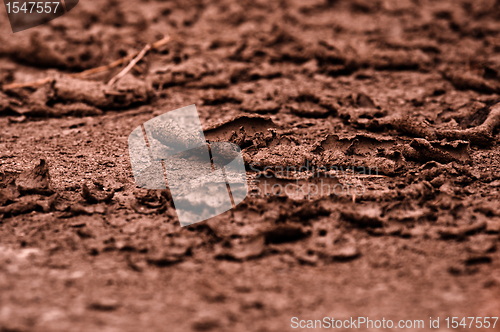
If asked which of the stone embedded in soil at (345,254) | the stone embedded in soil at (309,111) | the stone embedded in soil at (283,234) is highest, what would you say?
the stone embedded in soil at (309,111)

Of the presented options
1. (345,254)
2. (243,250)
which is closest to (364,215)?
(345,254)

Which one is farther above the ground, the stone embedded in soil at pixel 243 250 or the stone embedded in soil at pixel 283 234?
the stone embedded in soil at pixel 283 234

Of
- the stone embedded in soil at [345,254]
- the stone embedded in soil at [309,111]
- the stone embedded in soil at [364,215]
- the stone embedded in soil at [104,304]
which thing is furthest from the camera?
the stone embedded in soil at [309,111]

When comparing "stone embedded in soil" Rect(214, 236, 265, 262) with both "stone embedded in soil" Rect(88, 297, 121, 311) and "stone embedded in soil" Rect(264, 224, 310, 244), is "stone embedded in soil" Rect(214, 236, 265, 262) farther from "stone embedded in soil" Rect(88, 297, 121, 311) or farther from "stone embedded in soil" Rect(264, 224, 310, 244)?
Answer: "stone embedded in soil" Rect(88, 297, 121, 311)

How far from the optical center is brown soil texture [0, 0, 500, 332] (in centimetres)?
94

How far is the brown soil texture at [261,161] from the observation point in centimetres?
94

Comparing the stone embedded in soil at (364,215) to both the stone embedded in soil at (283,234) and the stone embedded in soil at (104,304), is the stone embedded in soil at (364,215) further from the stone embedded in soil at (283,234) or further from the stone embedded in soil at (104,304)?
the stone embedded in soil at (104,304)

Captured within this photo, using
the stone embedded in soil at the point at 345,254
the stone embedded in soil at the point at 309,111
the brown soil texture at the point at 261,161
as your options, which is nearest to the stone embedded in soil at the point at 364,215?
the brown soil texture at the point at 261,161

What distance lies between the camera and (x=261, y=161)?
55.9 inches

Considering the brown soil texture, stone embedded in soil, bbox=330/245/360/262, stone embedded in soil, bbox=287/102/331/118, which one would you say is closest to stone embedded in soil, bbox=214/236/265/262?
the brown soil texture

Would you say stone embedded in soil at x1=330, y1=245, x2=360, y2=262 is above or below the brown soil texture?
below

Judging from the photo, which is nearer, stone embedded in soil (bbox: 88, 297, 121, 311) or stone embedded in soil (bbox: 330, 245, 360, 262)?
stone embedded in soil (bbox: 88, 297, 121, 311)

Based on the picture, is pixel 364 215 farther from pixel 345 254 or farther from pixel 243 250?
pixel 243 250

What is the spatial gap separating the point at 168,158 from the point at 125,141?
0.76ft
